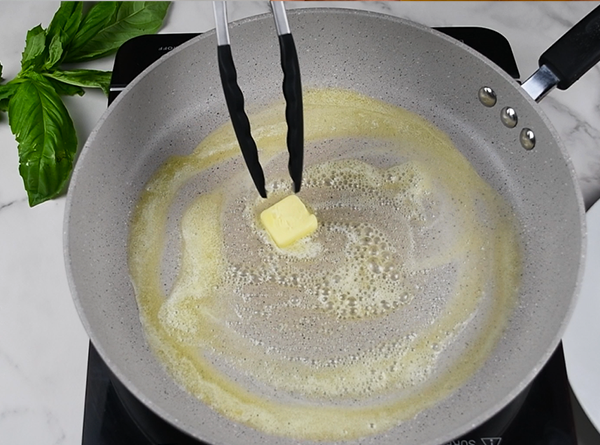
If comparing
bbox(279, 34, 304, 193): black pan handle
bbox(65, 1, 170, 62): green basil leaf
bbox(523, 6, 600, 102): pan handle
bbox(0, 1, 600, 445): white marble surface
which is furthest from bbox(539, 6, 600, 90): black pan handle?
bbox(65, 1, 170, 62): green basil leaf

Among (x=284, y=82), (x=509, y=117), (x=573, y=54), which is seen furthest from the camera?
(x=509, y=117)

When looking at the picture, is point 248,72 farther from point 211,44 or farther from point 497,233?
point 497,233

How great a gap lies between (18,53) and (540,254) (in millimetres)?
Answer: 740

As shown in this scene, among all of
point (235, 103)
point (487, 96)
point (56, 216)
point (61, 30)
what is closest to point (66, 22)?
point (61, 30)

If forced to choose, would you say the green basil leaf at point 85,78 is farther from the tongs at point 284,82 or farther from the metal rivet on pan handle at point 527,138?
the metal rivet on pan handle at point 527,138

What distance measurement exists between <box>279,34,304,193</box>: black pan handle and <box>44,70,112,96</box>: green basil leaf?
0.34m

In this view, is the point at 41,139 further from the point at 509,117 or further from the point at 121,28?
the point at 509,117

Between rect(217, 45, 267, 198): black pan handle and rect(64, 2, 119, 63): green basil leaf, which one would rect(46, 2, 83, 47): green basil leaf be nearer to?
rect(64, 2, 119, 63): green basil leaf

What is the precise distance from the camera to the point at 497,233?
35.9 inches

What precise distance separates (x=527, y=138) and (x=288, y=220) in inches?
12.3

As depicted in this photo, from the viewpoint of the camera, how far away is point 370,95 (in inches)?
40.0

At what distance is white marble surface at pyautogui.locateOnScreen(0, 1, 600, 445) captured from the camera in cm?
81

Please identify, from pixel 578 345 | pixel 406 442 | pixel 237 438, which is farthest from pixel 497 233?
pixel 237 438

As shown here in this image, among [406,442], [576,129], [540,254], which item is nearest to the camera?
[406,442]
